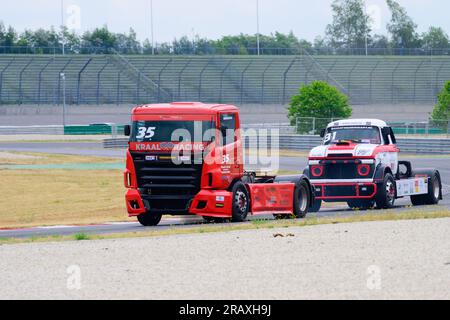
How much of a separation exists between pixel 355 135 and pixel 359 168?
42.7 inches

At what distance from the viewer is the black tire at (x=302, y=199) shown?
2209 centimetres

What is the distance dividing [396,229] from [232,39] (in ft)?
393

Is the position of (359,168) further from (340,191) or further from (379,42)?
(379,42)

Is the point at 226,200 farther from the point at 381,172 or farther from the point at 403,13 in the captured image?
the point at 403,13

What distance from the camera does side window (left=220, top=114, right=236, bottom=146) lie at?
67.1 feet

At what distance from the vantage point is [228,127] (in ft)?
68.1

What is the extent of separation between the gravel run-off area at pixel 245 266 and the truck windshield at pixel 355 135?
22.2 ft

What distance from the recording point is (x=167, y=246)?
628 inches

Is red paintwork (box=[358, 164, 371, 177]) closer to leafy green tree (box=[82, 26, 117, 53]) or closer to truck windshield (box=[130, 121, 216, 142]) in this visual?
truck windshield (box=[130, 121, 216, 142])

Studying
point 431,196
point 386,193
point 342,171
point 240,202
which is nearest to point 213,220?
point 240,202

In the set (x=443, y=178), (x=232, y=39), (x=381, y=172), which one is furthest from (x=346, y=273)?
(x=232, y=39)

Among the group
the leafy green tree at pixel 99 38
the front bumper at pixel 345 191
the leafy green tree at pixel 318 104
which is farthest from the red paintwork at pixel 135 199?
the leafy green tree at pixel 99 38

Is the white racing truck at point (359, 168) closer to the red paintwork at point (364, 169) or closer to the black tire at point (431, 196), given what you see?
the red paintwork at point (364, 169)

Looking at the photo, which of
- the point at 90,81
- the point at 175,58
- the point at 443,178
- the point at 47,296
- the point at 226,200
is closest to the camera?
the point at 47,296
